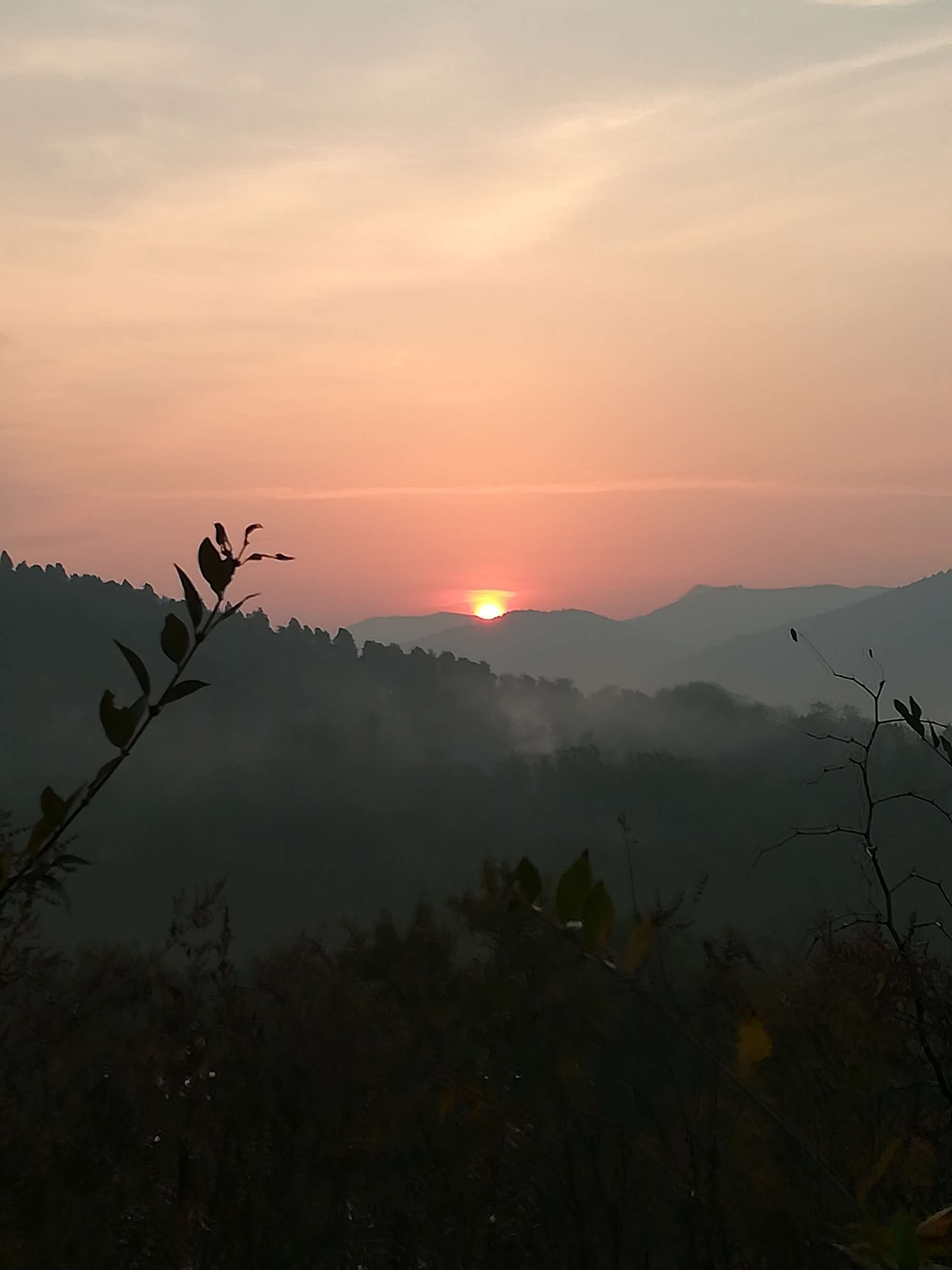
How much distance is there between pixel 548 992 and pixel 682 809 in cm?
8741

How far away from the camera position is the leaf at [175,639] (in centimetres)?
181

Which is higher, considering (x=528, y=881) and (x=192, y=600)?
(x=192, y=600)

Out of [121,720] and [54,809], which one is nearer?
[121,720]

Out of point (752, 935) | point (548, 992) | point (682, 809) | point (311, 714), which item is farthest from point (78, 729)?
point (548, 992)

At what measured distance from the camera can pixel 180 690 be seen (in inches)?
71.1

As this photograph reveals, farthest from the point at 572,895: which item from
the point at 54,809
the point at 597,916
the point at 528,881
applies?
the point at 54,809

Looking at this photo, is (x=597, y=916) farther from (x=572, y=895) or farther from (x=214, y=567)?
(x=214, y=567)

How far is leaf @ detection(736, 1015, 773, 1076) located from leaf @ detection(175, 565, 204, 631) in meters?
1.06

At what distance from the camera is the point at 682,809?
105 meters

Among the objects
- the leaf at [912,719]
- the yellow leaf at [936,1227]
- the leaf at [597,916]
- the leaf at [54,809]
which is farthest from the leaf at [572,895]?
the leaf at [912,719]

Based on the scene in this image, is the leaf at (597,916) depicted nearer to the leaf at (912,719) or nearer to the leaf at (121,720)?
the leaf at (121,720)

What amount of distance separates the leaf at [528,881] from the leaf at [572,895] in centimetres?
10

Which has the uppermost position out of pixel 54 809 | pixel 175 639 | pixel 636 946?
pixel 175 639

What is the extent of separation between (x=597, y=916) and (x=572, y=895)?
0.05 m
